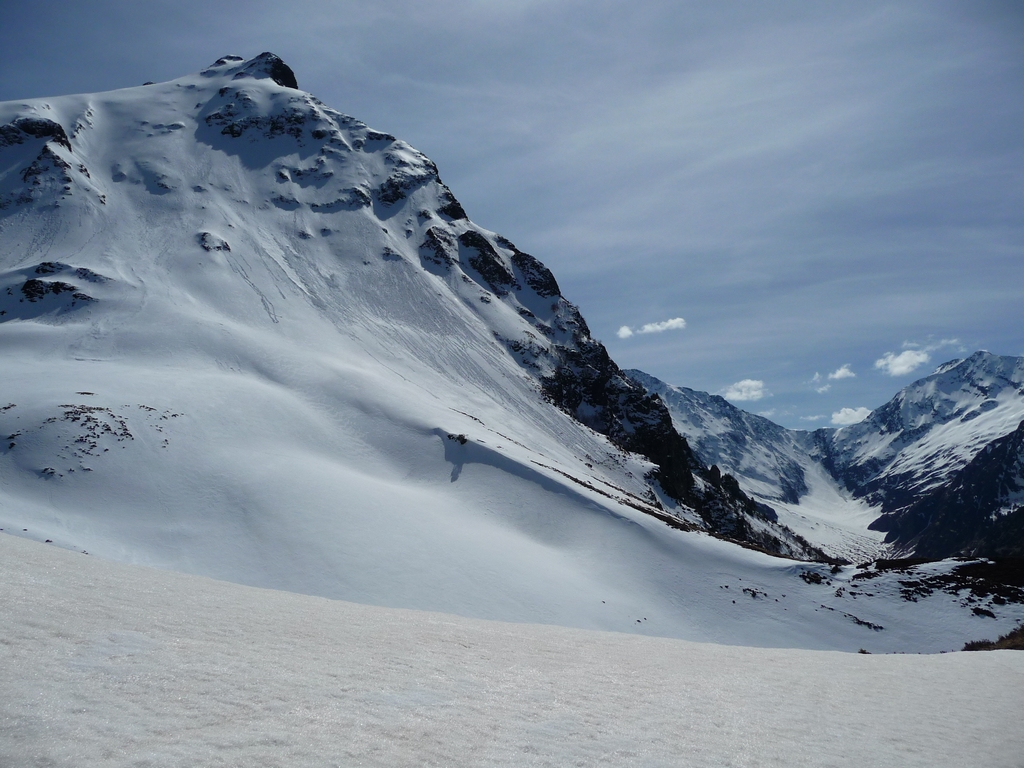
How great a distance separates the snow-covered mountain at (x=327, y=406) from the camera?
1052 inches

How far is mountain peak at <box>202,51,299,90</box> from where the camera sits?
5536 inches

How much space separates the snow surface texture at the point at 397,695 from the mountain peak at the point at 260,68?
158 metres

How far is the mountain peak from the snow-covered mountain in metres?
26.4

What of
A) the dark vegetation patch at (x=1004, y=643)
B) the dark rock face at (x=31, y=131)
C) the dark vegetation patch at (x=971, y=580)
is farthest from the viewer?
the dark rock face at (x=31, y=131)

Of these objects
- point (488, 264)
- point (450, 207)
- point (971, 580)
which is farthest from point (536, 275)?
point (971, 580)

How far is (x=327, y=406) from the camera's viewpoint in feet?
151

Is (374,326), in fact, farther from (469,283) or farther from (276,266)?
(469,283)

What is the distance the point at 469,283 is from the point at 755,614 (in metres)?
78.6

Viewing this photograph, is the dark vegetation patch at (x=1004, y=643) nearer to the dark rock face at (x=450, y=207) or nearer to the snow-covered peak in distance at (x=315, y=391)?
the snow-covered peak in distance at (x=315, y=391)

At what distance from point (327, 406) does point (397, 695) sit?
39.9 metres

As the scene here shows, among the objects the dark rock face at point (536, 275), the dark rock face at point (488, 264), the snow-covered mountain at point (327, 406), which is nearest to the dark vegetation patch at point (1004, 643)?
the snow-covered mountain at point (327, 406)

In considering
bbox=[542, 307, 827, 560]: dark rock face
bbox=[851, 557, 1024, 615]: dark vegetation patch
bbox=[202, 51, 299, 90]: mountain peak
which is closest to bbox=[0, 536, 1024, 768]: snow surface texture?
bbox=[851, 557, 1024, 615]: dark vegetation patch

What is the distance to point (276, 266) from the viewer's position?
260ft

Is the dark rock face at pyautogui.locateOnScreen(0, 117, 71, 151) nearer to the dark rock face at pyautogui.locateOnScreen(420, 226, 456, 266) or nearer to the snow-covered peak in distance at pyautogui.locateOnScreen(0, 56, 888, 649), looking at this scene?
the snow-covered peak in distance at pyautogui.locateOnScreen(0, 56, 888, 649)
